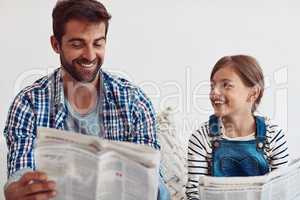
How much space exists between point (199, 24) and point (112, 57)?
307 millimetres

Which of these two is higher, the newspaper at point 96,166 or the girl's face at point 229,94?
the girl's face at point 229,94

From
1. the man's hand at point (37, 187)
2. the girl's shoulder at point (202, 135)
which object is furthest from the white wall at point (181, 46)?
the man's hand at point (37, 187)

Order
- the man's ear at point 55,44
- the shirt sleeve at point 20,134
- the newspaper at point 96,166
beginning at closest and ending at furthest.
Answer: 1. the newspaper at point 96,166
2. the shirt sleeve at point 20,134
3. the man's ear at point 55,44

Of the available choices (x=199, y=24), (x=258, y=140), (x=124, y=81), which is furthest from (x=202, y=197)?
(x=199, y=24)

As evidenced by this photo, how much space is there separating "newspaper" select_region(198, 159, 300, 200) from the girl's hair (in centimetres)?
28

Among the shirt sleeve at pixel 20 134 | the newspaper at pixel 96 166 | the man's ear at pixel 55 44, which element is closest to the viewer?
the newspaper at pixel 96 166

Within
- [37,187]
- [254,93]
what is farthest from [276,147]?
[37,187]

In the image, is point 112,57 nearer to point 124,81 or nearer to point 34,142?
point 124,81

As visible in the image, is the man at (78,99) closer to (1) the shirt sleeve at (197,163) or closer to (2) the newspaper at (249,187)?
(1) the shirt sleeve at (197,163)

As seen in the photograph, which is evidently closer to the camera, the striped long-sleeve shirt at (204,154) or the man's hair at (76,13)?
the man's hair at (76,13)

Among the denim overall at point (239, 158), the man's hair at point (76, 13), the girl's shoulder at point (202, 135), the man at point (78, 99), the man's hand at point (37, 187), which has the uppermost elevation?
the man's hair at point (76, 13)

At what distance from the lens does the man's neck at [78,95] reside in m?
1.38

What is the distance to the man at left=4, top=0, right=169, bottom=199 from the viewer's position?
4.36ft

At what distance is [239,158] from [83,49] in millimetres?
572
